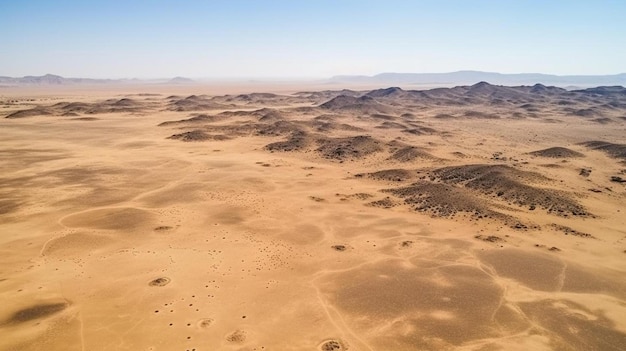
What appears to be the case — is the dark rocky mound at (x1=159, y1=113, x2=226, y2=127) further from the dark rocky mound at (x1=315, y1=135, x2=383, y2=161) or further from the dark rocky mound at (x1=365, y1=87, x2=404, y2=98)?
the dark rocky mound at (x1=365, y1=87, x2=404, y2=98)

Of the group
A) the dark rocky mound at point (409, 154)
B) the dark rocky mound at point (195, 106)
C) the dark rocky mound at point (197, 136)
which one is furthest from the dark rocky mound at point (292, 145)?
the dark rocky mound at point (195, 106)

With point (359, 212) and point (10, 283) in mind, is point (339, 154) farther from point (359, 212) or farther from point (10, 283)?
point (10, 283)

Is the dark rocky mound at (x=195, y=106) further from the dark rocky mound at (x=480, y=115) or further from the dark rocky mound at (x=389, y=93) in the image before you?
the dark rocky mound at (x=480, y=115)

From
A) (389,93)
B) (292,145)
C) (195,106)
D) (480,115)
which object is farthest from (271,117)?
(389,93)

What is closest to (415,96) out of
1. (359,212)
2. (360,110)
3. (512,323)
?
(360,110)

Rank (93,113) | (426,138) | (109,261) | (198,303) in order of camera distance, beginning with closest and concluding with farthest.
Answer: (198,303) < (109,261) < (426,138) < (93,113)

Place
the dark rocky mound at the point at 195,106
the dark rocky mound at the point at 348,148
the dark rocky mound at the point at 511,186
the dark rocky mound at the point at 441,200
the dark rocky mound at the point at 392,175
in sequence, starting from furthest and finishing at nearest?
the dark rocky mound at the point at 195,106 < the dark rocky mound at the point at 348,148 < the dark rocky mound at the point at 392,175 < the dark rocky mound at the point at 511,186 < the dark rocky mound at the point at 441,200
